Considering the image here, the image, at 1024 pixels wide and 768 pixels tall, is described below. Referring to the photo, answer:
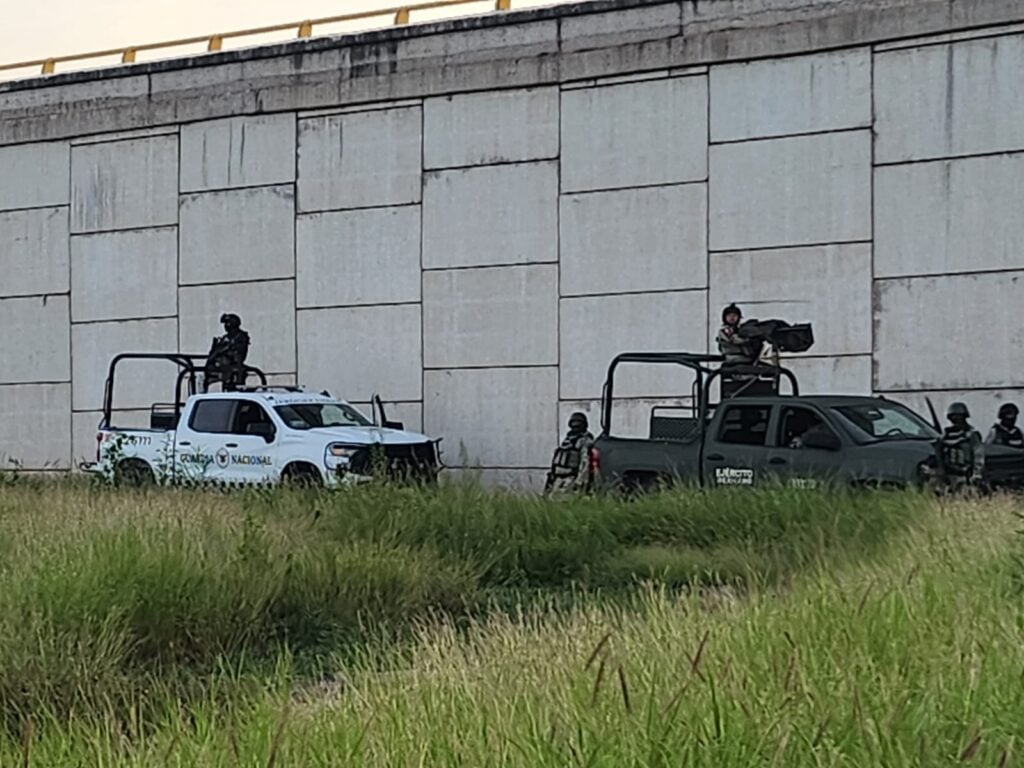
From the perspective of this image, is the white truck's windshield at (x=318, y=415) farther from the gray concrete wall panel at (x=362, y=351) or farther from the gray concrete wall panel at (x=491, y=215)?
the gray concrete wall panel at (x=491, y=215)

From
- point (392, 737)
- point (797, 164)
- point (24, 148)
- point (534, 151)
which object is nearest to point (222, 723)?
point (392, 737)

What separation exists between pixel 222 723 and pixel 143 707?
1.16 metres

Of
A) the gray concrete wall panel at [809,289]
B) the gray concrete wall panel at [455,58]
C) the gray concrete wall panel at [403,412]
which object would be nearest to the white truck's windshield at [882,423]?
the gray concrete wall panel at [809,289]

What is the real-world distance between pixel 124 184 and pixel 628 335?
9.99 m

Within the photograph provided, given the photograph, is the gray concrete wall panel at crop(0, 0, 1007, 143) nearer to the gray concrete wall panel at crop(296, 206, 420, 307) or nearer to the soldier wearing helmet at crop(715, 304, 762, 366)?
the gray concrete wall panel at crop(296, 206, 420, 307)

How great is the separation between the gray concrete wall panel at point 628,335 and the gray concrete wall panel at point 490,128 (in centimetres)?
249

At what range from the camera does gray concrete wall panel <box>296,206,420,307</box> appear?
23.2 metres

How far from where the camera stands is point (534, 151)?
22.2 meters

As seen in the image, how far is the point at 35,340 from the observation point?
26.5 m

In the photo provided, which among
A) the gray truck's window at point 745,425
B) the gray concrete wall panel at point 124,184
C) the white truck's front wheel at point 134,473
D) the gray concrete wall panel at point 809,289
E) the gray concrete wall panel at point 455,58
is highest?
the gray concrete wall panel at point 455,58

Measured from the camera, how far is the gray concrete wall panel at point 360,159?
23.3 metres

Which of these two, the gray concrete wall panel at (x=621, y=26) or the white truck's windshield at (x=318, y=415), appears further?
the gray concrete wall panel at (x=621, y=26)

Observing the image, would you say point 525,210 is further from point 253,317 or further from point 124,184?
point 124,184

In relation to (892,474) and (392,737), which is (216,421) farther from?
(392,737)
